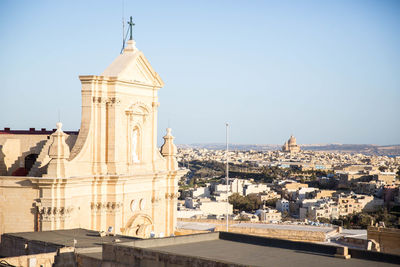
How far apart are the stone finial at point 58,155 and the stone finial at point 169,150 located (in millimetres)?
6301

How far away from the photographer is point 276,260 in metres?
14.1

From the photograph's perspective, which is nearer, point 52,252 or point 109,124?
point 52,252

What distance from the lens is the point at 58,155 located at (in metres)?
22.8

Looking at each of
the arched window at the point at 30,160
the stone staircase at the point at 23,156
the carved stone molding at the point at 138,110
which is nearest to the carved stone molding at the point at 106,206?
the arched window at the point at 30,160

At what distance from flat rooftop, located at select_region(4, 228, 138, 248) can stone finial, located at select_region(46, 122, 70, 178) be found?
2.04m

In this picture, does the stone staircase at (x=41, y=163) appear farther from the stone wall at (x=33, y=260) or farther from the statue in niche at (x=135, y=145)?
the stone wall at (x=33, y=260)

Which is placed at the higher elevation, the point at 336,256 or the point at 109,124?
the point at 109,124

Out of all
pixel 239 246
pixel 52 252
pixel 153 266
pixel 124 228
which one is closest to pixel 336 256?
pixel 239 246

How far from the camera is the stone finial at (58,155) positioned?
74.6 feet

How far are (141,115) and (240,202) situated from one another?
74488 mm

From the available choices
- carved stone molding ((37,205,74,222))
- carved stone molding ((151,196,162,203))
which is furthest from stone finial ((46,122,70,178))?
carved stone molding ((151,196,162,203))

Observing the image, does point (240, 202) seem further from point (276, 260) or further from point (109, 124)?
point (276, 260)

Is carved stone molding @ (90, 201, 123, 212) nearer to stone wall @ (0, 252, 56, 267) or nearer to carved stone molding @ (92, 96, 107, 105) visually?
carved stone molding @ (92, 96, 107, 105)

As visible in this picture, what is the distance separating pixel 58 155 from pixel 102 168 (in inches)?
86.0
